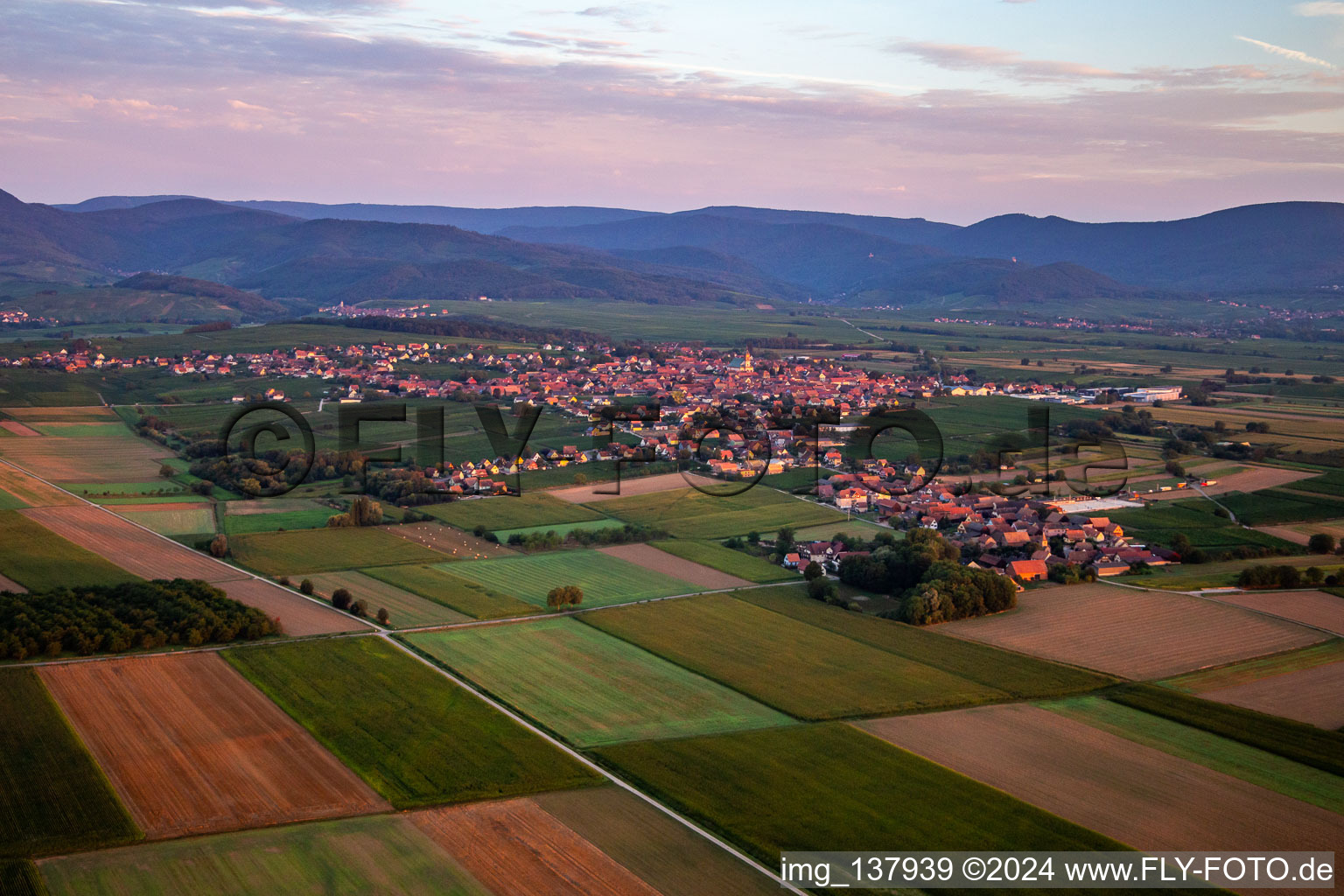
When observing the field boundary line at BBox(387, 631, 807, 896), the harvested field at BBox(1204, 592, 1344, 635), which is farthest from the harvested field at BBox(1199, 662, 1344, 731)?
the field boundary line at BBox(387, 631, 807, 896)

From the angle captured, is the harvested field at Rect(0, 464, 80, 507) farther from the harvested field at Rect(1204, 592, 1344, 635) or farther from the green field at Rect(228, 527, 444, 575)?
the harvested field at Rect(1204, 592, 1344, 635)

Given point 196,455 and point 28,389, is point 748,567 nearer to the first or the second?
point 196,455

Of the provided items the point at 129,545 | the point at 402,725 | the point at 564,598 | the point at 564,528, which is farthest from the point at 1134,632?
the point at 129,545

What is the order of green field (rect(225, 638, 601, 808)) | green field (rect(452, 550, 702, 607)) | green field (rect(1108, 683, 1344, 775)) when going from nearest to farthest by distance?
1. green field (rect(225, 638, 601, 808))
2. green field (rect(1108, 683, 1344, 775))
3. green field (rect(452, 550, 702, 607))

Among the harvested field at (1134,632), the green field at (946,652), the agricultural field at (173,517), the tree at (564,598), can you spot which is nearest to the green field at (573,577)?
the tree at (564,598)

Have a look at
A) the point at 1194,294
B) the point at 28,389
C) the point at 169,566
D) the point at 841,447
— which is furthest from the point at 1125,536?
the point at 1194,294

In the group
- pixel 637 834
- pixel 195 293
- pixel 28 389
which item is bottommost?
pixel 637 834
